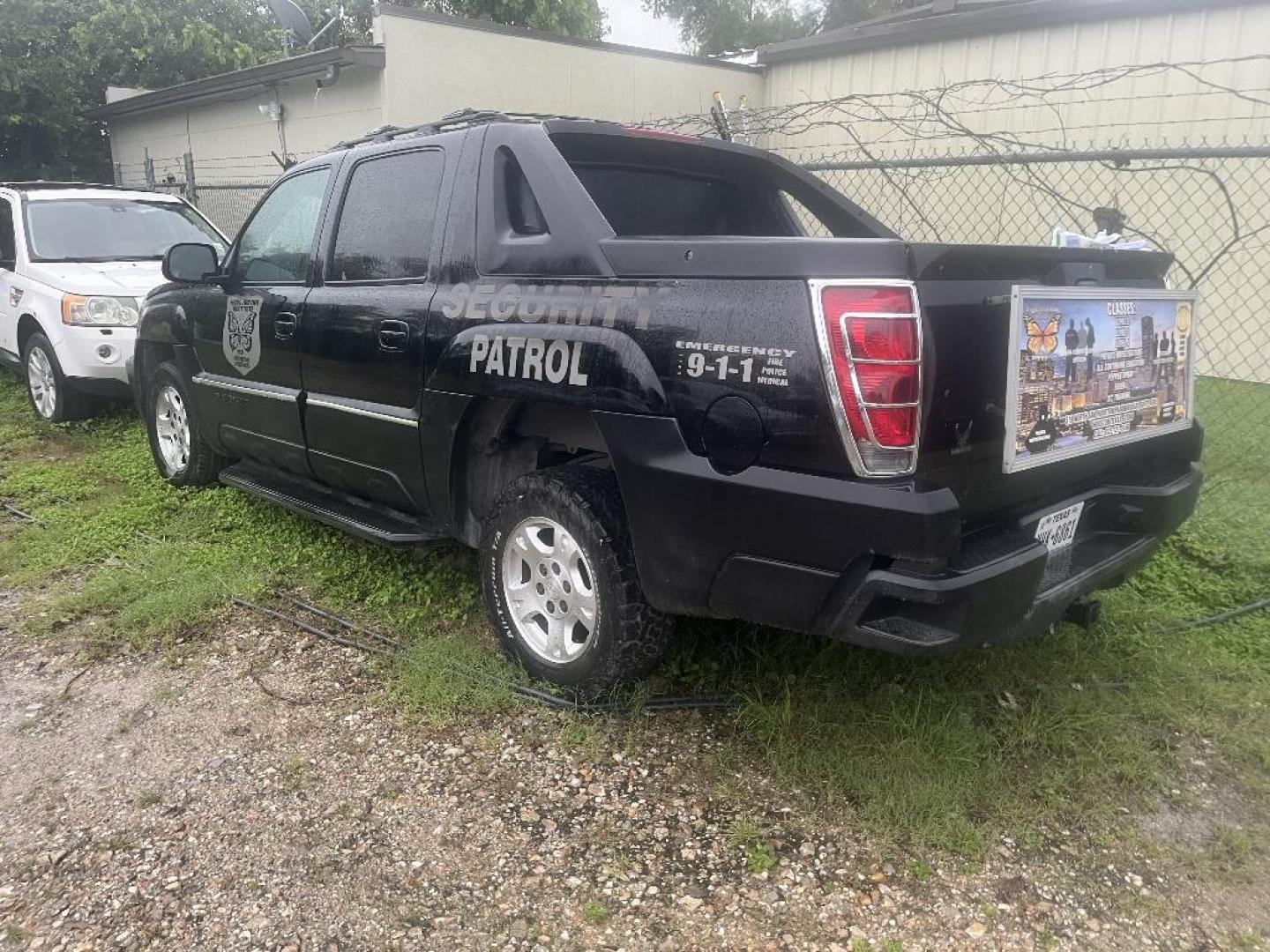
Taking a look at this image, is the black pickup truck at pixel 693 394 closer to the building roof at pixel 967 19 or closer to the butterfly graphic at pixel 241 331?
the butterfly graphic at pixel 241 331

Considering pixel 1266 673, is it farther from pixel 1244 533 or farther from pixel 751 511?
pixel 751 511

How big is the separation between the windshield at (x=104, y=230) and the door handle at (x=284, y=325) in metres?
3.67

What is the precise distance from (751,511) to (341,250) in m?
2.41

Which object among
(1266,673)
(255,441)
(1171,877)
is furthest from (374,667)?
(1266,673)

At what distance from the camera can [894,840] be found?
259cm

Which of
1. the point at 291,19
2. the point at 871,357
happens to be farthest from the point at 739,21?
the point at 871,357

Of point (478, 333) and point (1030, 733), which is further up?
point (478, 333)

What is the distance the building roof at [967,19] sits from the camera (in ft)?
29.1

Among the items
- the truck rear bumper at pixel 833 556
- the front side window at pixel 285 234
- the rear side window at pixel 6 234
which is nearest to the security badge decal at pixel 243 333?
the front side window at pixel 285 234

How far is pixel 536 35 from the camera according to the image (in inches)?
468

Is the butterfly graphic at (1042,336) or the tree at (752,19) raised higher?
the tree at (752,19)

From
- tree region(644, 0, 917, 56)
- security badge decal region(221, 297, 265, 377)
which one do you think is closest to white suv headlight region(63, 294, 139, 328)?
security badge decal region(221, 297, 265, 377)

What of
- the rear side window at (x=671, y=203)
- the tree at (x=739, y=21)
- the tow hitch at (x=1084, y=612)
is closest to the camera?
the tow hitch at (x=1084, y=612)

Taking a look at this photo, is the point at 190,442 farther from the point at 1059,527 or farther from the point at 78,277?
the point at 1059,527
